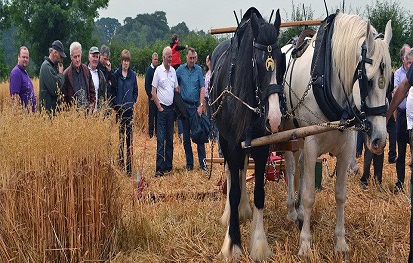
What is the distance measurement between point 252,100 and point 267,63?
40 centimetres

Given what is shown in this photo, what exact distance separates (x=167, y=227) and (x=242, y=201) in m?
1.00

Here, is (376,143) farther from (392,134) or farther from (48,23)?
(48,23)

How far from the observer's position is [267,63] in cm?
423

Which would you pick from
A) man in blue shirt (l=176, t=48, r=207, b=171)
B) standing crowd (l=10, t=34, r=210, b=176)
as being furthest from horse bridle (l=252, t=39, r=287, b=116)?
man in blue shirt (l=176, t=48, r=207, b=171)

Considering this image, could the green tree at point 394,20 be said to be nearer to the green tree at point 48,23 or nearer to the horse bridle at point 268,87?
the horse bridle at point 268,87

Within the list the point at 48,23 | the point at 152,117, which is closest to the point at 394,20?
the point at 152,117

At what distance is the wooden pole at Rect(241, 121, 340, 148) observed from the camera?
165 inches

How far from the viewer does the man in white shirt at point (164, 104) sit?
900 centimetres

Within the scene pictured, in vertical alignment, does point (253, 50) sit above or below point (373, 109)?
above

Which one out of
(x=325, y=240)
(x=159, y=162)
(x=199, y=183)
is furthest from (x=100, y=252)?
(x=159, y=162)

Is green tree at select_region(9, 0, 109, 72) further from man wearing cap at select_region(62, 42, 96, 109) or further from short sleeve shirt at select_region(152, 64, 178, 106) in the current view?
man wearing cap at select_region(62, 42, 96, 109)

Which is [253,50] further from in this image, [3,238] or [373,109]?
[3,238]

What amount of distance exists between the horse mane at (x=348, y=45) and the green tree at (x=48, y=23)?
37.8 m

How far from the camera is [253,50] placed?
14.5ft
